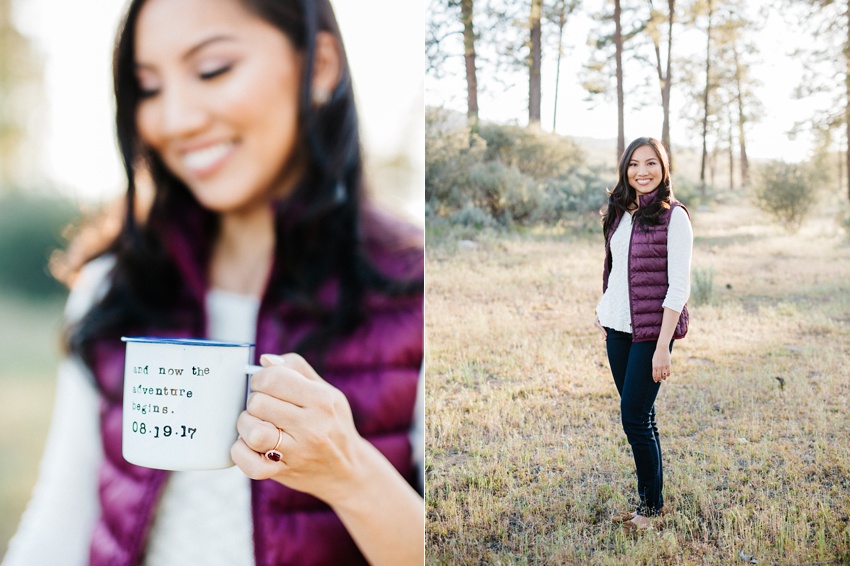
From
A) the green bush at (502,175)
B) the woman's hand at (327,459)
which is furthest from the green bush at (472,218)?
the woman's hand at (327,459)

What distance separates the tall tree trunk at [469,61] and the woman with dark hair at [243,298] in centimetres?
79

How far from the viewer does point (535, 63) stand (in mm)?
2234

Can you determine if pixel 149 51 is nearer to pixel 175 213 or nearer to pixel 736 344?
pixel 175 213

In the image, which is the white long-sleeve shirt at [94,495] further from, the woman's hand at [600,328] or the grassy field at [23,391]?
the woman's hand at [600,328]

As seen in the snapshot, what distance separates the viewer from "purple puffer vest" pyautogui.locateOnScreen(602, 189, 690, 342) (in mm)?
1894

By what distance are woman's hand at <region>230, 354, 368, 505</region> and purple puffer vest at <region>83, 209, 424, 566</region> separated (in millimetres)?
66

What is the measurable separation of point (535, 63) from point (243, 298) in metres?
1.24

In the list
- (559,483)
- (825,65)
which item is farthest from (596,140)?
(559,483)

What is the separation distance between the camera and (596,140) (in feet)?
7.16

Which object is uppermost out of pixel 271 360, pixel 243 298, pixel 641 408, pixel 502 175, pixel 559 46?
pixel 559 46

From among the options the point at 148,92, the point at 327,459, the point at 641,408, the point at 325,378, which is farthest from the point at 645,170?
the point at 148,92

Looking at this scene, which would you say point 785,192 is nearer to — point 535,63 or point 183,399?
point 535,63

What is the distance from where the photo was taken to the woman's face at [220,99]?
57.7 inches

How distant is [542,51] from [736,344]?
3.59ft
